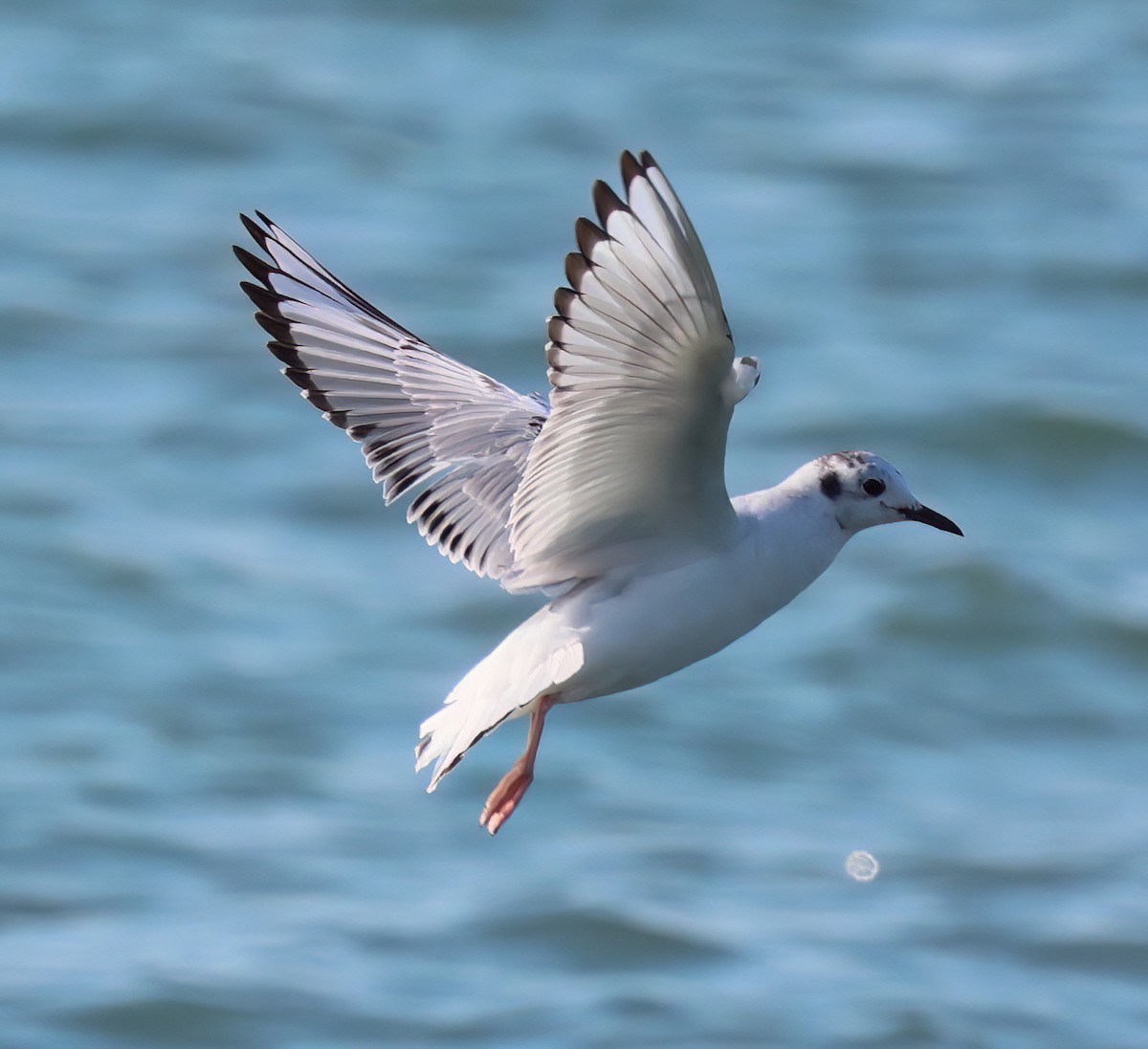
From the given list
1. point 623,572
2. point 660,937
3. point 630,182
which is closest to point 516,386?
point 660,937

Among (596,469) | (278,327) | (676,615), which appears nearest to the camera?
(596,469)

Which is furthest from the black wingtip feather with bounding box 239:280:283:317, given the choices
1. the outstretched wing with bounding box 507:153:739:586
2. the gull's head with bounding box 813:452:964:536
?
the gull's head with bounding box 813:452:964:536

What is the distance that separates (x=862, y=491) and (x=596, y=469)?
81cm

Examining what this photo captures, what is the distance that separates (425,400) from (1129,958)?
7.11 m

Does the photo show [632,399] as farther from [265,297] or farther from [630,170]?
[265,297]

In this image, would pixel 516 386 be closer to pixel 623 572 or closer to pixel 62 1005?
pixel 62 1005

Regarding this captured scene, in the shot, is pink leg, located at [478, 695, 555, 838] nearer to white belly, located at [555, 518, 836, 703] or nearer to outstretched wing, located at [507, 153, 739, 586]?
white belly, located at [555, 518, 836, 703]

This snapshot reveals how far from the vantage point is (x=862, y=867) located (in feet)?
41.8

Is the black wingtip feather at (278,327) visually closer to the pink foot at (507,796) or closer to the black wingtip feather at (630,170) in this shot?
the pink foot at (507,796)

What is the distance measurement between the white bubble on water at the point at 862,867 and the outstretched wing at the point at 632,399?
7556 mm

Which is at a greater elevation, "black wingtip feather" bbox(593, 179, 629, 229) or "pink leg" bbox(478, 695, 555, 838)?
"black wingtip feather" bbox(593, 179, 629, 229)

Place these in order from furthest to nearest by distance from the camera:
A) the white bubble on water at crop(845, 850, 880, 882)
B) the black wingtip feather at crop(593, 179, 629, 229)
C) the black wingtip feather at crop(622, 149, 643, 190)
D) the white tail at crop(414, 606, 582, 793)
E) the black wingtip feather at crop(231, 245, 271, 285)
→ the white bubble on water at crop(845, 850, 880, 882) → the black wingtip feather at crop(231, 245, 271, 285) → the white tail at crop(414, 606, 582, 793) → the black wingtip feather at crop(593, 179, 629, 229) → the black wingtip feather at crop(622, 149, 643, 190)

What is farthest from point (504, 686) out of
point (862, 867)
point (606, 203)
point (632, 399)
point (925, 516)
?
point (862, 867)

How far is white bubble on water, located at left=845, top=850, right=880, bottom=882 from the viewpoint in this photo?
12.6 metres
